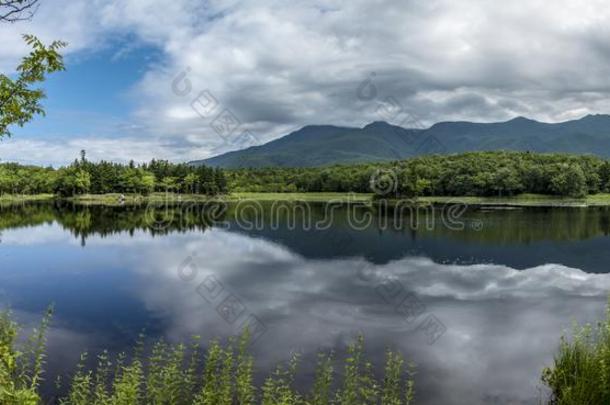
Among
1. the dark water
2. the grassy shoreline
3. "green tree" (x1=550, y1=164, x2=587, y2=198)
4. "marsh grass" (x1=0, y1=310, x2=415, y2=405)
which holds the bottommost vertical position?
the dark water

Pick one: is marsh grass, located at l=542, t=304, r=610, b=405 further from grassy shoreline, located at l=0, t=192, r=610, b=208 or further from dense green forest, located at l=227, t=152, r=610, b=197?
dense green forest, located at l=227, t=152, r=610, b=197

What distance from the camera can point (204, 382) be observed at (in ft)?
49.7

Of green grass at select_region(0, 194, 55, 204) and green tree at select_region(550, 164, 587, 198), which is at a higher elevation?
green tree at select_region(550, 164, 587, 198)

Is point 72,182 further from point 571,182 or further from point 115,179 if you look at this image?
point 571,182

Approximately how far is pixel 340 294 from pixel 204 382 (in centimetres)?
1539

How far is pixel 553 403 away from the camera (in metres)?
14.3

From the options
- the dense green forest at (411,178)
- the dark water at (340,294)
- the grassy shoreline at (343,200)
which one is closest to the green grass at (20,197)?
the grassy shoreline at (343,200)

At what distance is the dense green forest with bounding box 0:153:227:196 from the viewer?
156 metres

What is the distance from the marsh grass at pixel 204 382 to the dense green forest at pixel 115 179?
149m

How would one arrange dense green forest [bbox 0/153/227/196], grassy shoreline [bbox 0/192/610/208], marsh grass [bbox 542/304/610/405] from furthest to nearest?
dense green forest [bbox 0/153/227/196], grassy shoreline [bbox 0/192/610/208], marsh grass [bbox 542/304/610/405]

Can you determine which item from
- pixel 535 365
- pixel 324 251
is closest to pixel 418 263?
pixel 324 251

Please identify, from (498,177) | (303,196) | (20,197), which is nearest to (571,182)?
(498,177)

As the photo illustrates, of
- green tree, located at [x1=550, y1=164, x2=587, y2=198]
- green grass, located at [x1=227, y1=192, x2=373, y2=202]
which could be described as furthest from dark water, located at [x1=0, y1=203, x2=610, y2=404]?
green grass, located at [x1=227, y1=192, x2=373, y2=202]

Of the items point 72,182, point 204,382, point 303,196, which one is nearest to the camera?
point 204,382
